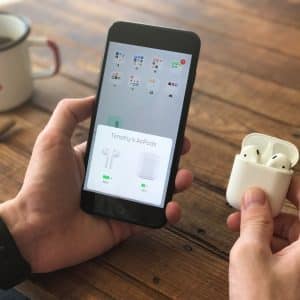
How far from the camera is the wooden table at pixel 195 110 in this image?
2.02 feet

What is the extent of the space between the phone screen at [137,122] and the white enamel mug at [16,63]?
22cm

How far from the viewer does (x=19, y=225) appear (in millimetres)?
631

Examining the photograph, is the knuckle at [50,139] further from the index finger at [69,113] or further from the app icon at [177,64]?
the app icon at [177,64]

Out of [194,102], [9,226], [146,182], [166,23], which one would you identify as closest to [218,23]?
A: [166,23]

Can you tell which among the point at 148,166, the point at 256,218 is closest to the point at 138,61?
the point at 148,166

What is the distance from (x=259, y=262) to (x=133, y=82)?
269mm

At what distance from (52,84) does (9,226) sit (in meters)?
0.37

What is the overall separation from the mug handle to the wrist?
1.07 ft

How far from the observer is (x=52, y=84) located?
94cm

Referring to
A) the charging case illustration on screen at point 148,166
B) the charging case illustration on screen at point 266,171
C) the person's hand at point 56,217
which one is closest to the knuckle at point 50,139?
the person's hand at point 56,217

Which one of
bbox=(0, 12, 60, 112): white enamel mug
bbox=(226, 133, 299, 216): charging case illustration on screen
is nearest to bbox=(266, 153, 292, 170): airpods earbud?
bbox=(226, 133, 299, 216): charging case illustration on screen

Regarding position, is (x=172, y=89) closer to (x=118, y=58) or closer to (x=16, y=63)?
(x=118, y=58)

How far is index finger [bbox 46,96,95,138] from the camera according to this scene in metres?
0.71

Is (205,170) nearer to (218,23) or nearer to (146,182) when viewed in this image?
(146,182)
